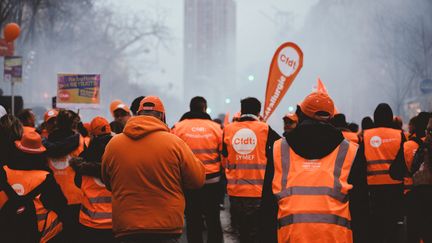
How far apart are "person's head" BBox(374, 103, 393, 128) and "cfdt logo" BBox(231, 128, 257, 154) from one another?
6.65 ft

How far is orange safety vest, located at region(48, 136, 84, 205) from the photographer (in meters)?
6.20

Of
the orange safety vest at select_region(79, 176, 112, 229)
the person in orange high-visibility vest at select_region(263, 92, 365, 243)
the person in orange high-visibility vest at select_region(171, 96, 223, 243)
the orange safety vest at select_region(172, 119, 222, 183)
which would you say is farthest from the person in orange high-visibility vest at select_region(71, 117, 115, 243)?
the person in orange high-visibility vest at select_region(263, 92, 365, 243)

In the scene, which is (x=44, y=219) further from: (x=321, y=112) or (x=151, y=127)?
(x=321, y=112)

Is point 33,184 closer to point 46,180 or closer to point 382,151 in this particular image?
point 46,180

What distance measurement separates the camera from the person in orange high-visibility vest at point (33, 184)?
4469mm

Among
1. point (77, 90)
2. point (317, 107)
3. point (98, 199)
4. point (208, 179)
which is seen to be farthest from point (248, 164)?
point (77, 90)

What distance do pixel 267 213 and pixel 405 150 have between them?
339cm

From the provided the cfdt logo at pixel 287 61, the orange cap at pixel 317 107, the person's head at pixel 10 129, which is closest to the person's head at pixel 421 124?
the cfdt logo at pixel 287 61

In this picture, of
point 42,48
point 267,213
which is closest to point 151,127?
point 267,213

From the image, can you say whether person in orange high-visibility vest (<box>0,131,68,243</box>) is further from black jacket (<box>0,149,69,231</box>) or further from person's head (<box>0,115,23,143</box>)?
person's head (<box>0,115,23,143</box>)

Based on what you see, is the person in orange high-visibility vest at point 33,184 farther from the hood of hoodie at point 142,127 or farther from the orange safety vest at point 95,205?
the hood of hoodie at point 142,127

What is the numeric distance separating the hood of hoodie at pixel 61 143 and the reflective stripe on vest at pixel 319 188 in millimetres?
3296

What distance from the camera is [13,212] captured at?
444 centimetres

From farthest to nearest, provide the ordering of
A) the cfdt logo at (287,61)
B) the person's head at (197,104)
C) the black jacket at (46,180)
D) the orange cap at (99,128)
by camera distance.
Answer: the cfdt logo at (287,61) < the person's head at (197,104) < the orange cap at (99,128) < the black jacket at (46,180)
